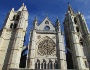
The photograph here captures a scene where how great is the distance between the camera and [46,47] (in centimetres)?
2588

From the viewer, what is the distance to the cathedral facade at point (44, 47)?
2375 centimetres

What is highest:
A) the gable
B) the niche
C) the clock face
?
the gable

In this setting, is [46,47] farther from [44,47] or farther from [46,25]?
[46,25]

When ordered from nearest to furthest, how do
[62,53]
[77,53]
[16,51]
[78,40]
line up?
[16,51] → [62,53] → [77,53] → [78,40]

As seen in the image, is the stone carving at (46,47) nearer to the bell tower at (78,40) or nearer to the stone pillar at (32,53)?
the stone pillar at (32,53)

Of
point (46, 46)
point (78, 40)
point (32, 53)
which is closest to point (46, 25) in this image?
point (46, 46)

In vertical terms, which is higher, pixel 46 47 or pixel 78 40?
pixel 78 40

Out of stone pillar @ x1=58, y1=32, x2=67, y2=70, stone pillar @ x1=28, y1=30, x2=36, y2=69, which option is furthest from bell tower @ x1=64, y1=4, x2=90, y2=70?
stone pillar @ x1=28, y1=30, x2=36, y2=69

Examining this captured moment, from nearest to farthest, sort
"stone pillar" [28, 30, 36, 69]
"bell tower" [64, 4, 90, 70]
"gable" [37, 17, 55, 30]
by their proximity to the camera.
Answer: "stone pillar" [28, 30, 36, 69], "bell tower" [64, 4, 90, 70], "gable" [37, 17, 55, 30]

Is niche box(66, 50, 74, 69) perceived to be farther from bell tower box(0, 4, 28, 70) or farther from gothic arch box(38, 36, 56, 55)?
bell tower box(0, 4, 28, 70)

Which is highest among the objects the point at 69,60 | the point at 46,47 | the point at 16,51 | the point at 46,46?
the point at 46,46

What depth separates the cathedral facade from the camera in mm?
23750

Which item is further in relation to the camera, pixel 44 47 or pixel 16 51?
pixel 44 47

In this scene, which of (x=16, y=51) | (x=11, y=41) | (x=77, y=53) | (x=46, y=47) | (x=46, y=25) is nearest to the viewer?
(x=16, y=51)
